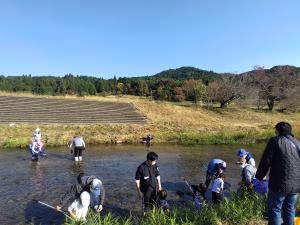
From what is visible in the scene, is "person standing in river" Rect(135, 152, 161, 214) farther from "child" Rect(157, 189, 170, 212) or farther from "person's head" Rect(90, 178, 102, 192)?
"person's head" Rect(90, 178, 102, 192)

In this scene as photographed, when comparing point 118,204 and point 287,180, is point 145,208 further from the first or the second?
point 287,180

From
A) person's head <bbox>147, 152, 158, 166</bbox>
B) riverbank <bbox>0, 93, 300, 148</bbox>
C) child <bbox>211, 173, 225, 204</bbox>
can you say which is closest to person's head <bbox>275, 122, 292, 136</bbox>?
person's head <bbox>147, 152, 158, 166</bbox>

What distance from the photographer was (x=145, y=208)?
9.76 m

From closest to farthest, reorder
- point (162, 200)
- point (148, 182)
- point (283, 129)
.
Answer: point (283, 129) → point (148, 182) → point (162, 200)

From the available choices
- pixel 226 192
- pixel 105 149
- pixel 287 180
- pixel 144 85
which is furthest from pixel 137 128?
pixel 144 85

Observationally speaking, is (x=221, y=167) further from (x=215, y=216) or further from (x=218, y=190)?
(x=215, y=216)

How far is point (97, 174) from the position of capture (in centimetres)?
1697

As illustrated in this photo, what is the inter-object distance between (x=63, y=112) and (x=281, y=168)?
3528 centimetres

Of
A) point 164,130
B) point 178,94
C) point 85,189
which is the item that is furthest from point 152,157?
point 178,94

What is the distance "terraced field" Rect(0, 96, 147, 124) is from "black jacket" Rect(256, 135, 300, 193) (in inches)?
1198

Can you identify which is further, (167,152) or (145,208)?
(167,152)

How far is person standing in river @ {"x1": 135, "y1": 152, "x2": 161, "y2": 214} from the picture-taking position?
31.1 feet

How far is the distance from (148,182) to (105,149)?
1697cm

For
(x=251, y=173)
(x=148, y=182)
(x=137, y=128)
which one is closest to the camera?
(x=148, y=182)
